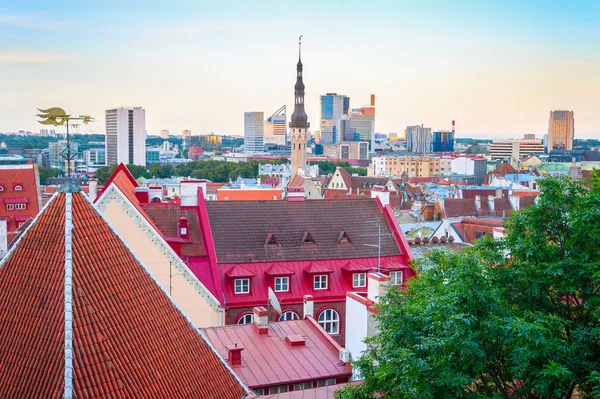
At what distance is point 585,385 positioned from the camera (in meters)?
15.6

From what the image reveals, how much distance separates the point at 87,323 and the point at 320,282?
22812 millimetres

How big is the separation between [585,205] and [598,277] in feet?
7.36

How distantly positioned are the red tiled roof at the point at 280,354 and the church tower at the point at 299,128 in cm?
13631

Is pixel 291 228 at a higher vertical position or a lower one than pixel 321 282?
higher

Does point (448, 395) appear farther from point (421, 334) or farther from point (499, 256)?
point (499, 256)

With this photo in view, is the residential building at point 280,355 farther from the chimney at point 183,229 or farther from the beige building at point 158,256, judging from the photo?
the chimney at point 183,229

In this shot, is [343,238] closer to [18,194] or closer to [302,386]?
[302,386]

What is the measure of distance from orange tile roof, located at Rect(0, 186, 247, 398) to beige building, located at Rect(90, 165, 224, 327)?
16.7 meters

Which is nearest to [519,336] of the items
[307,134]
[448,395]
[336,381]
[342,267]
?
[448,395]

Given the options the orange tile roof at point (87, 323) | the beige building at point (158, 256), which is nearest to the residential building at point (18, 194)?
the beige building at point (158, 256)

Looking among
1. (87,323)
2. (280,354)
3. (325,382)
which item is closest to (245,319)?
(280,354)

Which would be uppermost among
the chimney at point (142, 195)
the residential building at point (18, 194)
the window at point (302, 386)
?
the chimney at point (142, 195)

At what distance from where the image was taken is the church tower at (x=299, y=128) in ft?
533

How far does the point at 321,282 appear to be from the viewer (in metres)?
35.4
